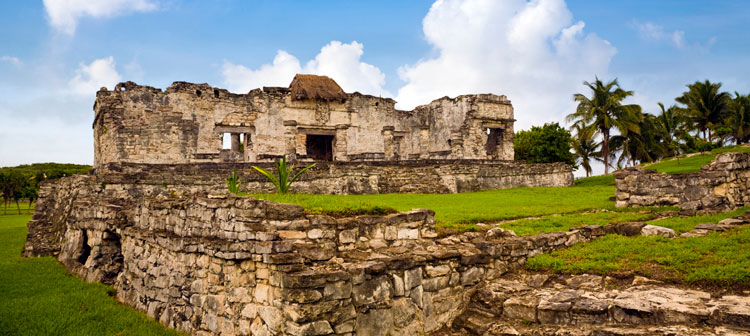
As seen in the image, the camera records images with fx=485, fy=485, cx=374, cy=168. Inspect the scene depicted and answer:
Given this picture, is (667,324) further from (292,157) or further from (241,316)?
(292,157)

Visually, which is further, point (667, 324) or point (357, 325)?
point (357, 325)

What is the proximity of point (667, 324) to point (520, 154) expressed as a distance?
33.5 m

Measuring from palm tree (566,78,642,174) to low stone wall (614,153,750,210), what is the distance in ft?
64.5

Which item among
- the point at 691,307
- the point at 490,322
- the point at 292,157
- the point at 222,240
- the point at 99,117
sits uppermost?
the point at 99,117

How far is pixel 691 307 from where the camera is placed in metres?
4.33

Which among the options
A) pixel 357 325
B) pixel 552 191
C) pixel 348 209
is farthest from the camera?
pixel 552 191

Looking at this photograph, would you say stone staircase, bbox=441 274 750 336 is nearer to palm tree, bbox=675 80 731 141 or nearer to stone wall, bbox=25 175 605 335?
stone wall, bbox=25 175 605 335

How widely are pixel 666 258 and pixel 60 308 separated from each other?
308 inches

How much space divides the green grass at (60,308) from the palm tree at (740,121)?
37082mm

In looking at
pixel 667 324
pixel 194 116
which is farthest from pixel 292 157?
pixel 667 324

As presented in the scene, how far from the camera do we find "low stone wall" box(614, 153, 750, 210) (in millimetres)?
10398

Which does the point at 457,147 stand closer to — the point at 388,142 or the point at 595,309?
the point at 388,142

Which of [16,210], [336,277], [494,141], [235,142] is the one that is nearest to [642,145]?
[494,141]

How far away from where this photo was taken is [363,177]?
16531 mm
